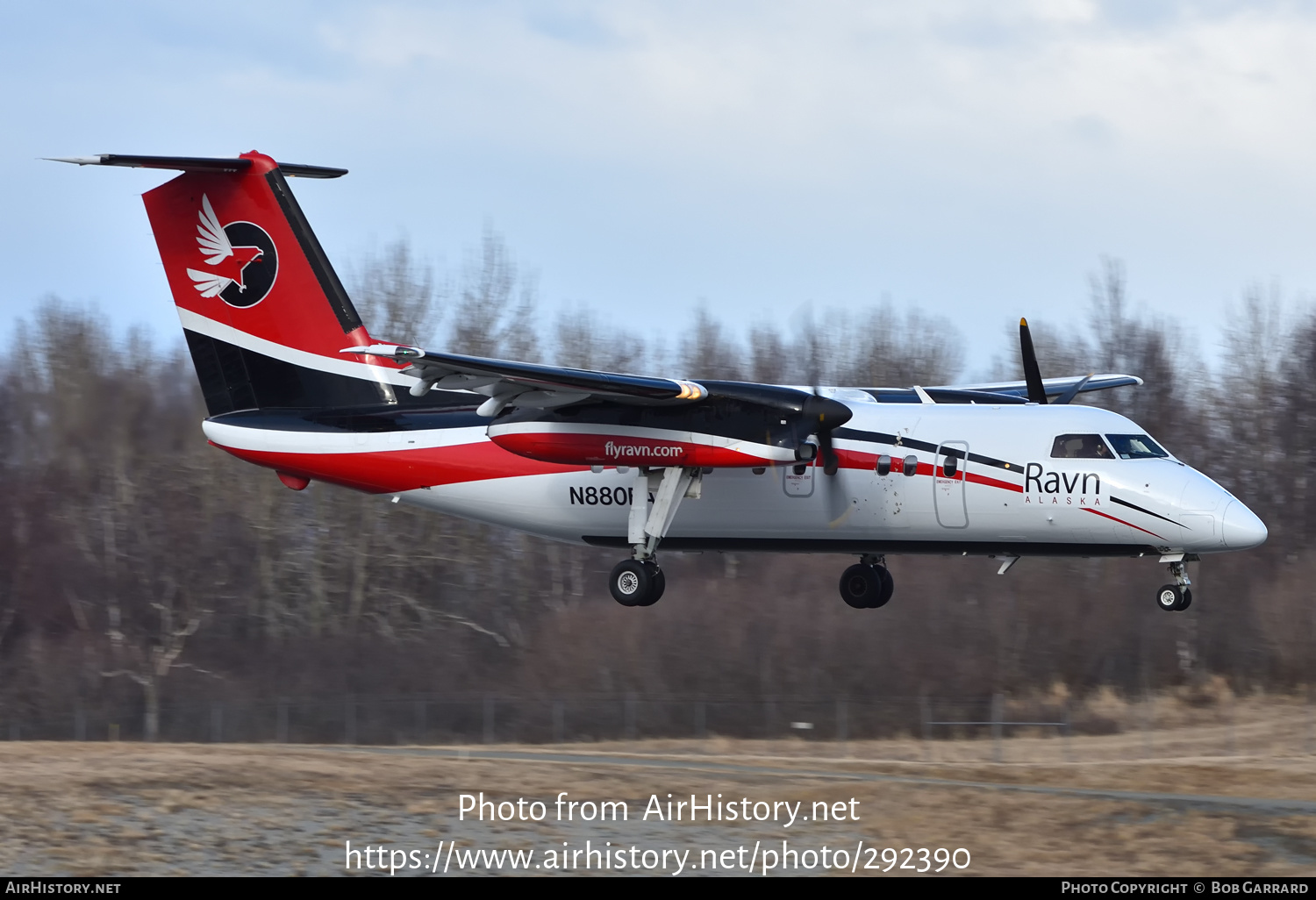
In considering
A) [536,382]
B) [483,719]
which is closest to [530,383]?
[536,382]

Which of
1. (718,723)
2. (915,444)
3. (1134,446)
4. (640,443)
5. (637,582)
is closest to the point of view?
(1134,446)

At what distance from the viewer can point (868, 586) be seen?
21.2 m

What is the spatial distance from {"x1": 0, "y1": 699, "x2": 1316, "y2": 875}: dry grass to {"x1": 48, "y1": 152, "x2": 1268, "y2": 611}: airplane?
2752 millimetres

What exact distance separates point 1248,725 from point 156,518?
28.5m

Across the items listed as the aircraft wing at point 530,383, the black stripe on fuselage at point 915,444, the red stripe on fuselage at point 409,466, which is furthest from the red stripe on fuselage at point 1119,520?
the red stripe on fuselage at point 409,466

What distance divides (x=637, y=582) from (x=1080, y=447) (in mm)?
6019

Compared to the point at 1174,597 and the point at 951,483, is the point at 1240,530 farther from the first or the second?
the point at 951,483

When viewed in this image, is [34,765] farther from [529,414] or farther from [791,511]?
[791,511]

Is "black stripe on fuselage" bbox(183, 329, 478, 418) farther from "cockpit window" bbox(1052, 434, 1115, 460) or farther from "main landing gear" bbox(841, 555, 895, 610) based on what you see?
"cockpit window" bbox(1052, 434, 1115, 460)

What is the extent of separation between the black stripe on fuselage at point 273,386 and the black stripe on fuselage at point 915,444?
19.6ft

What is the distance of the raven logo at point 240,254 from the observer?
22.2 meters

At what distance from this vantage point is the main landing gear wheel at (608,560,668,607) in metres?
19.9

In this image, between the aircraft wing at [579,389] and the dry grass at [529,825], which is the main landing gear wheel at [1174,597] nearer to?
the dry grass at [529,825]
